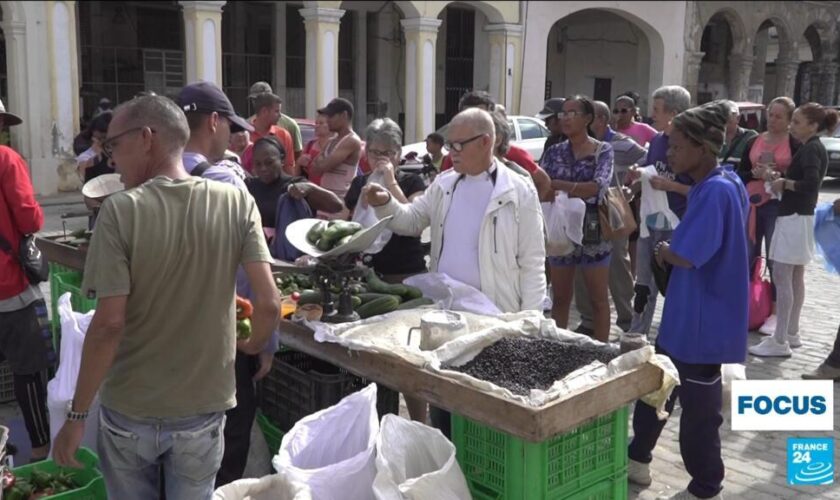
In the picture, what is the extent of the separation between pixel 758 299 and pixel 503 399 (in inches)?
188

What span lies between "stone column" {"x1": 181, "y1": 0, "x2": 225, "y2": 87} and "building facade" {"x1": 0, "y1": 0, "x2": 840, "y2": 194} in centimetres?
3

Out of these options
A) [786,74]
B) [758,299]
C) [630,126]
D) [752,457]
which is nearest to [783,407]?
[752,457]

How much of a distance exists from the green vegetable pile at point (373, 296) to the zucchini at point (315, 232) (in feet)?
0.85

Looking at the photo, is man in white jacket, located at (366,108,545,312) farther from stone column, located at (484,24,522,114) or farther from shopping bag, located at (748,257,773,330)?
stone column, located at (484,24,522,114)

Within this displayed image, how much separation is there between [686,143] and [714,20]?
89.3ft

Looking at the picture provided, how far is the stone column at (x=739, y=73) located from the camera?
25391 mm

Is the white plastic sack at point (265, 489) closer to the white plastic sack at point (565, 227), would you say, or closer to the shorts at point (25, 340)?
the shorts at point (25, 340)

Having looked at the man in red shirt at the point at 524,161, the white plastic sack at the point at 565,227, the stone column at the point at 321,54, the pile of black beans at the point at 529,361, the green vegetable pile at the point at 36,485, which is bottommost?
the green vegetable pile at the point at 36,485

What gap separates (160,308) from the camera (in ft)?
8.51

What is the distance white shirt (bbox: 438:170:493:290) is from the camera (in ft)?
13.5

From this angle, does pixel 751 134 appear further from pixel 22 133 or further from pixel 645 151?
pixel 22 133

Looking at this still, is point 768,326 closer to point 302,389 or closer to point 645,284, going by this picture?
point 645,284

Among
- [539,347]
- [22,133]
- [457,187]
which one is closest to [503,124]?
[457,187]

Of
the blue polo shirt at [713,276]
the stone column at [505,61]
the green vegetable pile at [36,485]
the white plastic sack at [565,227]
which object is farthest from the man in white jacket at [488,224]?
the stone column at [505,61]
